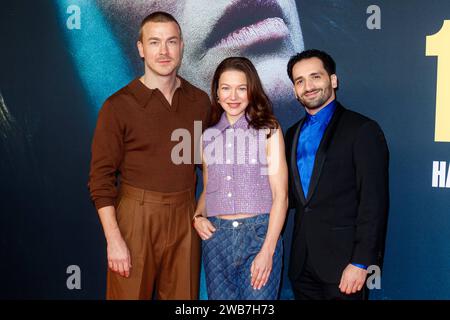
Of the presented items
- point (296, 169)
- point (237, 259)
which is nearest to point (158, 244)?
point (237, 259)

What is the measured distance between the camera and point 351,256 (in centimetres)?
264

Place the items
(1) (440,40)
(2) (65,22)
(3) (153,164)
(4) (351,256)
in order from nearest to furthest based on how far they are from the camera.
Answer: (4) (351,256) < (3) (153,164) < (1) (440,40) < (2) (65,22)

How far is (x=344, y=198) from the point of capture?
8.80 feet

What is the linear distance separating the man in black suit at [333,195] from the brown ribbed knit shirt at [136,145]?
730mm

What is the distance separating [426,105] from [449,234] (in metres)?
0.91

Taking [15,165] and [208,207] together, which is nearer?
[208,207]

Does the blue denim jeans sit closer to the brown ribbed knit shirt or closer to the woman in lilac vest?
the woman in lilac vest

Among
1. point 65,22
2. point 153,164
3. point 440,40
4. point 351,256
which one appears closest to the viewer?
point 351,256

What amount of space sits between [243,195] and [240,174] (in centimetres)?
12

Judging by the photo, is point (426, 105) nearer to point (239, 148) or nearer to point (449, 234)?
point (449, 234)

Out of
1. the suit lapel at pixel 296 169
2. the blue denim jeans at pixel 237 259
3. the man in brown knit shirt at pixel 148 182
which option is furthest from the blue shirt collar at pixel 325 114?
the man in brown knit shirt at pixel 148 182
